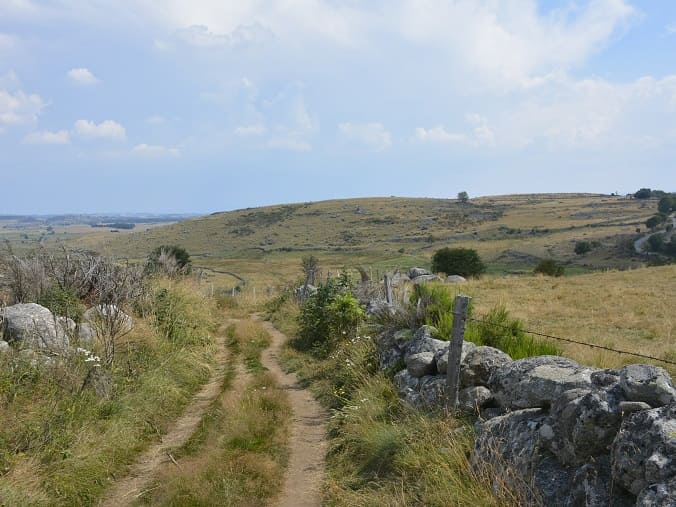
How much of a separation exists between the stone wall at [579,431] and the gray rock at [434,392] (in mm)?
442

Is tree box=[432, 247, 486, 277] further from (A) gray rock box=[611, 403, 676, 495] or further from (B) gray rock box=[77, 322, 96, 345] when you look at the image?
(A) gray rock box=[611, 403, 676, 495]

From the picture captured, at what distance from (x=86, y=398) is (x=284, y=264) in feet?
243

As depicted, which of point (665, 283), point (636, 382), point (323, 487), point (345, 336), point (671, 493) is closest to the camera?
point (671, 493)

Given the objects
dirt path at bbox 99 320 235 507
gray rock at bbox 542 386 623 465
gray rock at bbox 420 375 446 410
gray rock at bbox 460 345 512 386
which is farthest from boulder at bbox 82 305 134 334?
gray rock at bbox 542 386 623 465

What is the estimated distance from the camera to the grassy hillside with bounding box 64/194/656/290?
219 feet

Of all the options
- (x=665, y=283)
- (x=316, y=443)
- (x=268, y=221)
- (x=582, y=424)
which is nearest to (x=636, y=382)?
(x=582, y=424)

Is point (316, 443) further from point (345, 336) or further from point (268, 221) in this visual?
point (268, 221)

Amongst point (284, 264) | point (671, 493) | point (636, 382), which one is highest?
point (636, 382)

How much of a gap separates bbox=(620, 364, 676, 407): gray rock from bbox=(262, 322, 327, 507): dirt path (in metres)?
3.73

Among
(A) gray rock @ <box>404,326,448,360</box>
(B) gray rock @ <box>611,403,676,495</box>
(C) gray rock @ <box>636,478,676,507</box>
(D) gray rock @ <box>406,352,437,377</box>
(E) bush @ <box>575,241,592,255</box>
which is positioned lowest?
(E) bush @ <box>575,241,592,255</box>

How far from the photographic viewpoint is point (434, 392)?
22.9ft

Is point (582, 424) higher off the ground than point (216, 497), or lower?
higher

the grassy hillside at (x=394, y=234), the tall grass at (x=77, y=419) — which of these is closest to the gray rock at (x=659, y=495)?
the tall grass at (x=77, y=419)

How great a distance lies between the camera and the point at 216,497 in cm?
567
